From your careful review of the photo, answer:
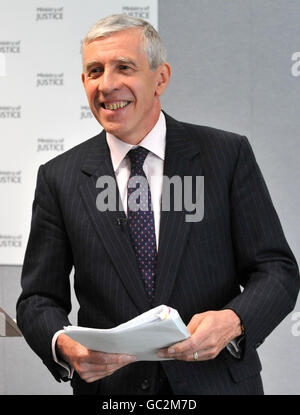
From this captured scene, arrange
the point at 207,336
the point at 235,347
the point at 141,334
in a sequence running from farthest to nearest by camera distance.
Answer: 1. the point at 235,347
2. the point at 207,336
3. the point at 141,334

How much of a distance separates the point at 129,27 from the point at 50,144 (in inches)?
82.0

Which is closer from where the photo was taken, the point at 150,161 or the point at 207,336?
the point at 207,336

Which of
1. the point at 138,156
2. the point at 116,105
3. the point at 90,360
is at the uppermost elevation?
the point at 116,105

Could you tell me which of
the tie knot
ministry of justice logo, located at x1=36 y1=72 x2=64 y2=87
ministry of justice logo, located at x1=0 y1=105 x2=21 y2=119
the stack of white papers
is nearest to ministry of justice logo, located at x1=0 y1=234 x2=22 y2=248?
ministry of justice logo, located at x1=0 y1=105 x2=21 y2=119

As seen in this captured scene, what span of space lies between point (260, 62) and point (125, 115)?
213cm

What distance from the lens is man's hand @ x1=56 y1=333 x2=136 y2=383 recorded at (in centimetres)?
146

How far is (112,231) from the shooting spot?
1.68 meters

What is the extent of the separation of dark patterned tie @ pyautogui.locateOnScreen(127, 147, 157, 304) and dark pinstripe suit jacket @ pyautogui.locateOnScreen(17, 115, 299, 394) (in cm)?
3

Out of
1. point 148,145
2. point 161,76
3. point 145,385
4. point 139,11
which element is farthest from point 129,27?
point 139,11

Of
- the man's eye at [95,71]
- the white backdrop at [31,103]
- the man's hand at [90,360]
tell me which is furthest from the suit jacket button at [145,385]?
the white backdrop at [31,103]

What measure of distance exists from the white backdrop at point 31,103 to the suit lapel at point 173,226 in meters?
1.96

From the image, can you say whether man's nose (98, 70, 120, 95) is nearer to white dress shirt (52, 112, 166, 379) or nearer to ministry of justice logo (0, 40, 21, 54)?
white dress shirt (52, 112, 166, 379)

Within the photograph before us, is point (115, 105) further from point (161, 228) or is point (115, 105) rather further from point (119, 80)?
point (161, 228)

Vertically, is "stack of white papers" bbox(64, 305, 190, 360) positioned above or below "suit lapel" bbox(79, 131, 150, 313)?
below
